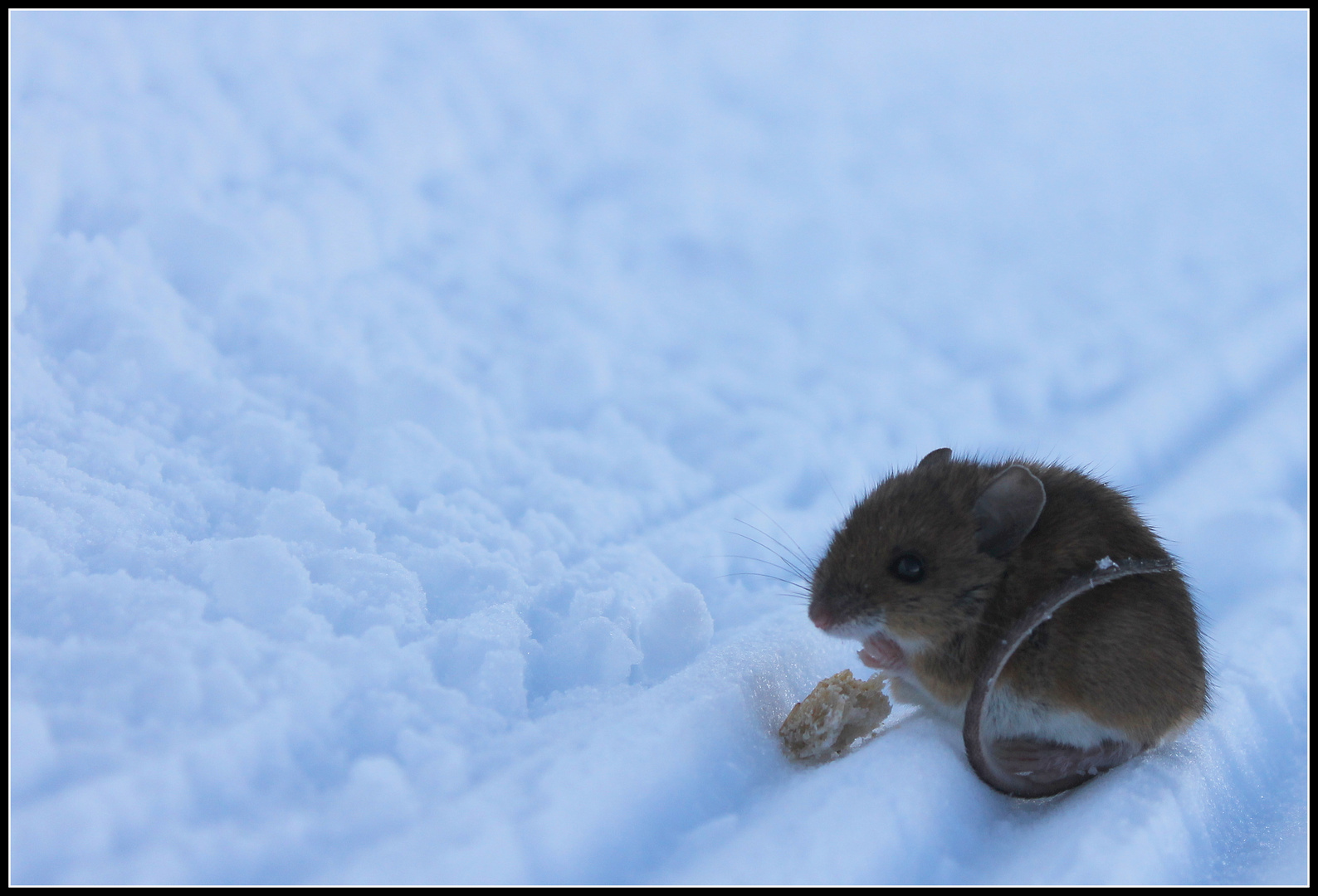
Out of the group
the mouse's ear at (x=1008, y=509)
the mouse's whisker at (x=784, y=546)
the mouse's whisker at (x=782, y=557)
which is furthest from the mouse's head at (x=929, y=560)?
the mouse's whisker at (x=784, y=546)

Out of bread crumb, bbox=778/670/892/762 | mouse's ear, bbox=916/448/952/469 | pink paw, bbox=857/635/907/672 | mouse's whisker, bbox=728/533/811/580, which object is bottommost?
bread crumb, bbox=778/670/892/762

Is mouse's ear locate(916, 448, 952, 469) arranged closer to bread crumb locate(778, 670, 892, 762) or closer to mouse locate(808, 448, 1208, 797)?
mouse locate(808, 448, 1208, 797)

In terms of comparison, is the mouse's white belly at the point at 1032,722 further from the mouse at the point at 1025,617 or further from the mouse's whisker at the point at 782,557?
the mouse's whisker at the point at 782,557

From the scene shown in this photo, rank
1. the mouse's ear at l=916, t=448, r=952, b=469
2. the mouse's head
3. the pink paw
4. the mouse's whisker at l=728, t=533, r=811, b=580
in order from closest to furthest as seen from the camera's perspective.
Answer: the mouse's head
the pink paw
the mouse's ear at l=916, t=448, r=952, b=469
the mouse's whisker at l=728, t=533, r=811, b=580

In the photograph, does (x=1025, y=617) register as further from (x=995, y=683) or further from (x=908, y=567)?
(x=908, y=567)

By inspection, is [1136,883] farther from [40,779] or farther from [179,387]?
[179,387]

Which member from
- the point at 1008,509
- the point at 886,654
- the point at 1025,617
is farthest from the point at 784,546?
the point at 1025,617

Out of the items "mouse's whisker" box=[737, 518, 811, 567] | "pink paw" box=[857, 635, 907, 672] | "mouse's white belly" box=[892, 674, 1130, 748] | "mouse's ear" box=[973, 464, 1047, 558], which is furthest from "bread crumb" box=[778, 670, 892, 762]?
"mouse's whisker" box=[737, 518, 811, 567]
